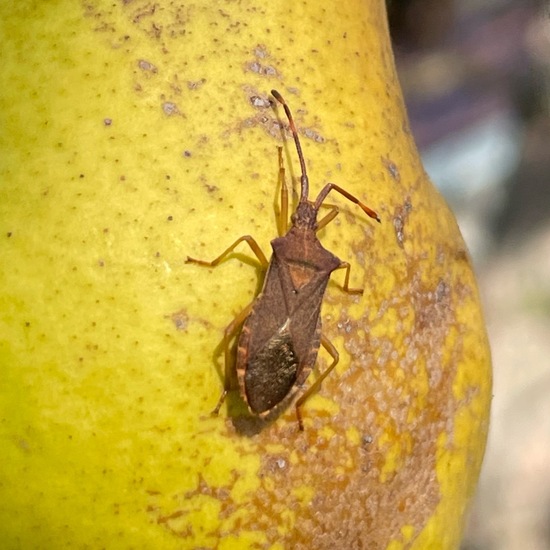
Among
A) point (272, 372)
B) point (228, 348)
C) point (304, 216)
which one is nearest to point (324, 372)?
point (272, 372)

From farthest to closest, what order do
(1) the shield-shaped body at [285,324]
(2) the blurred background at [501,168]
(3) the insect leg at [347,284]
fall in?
(2) the blurred background at [501,168]
(3) the insect leg at [347,284]
(1) the shield-shaped body at [285,324]

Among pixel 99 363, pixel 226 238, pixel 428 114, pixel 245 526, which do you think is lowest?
pixel 245 526

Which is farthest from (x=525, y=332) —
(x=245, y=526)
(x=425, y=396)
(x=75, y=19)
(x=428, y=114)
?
(x=75, y=19)

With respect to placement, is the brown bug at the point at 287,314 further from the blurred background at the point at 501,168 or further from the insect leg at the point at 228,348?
the blurred background at the point at 501,168

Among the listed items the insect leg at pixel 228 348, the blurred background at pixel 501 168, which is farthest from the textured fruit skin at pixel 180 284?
the blurred background at pixel 501 168

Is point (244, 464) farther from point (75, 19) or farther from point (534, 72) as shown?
point (534, 72)

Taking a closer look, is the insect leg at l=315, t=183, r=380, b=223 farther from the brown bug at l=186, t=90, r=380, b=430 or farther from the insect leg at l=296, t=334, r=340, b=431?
the insect leg at l=296, t=334, r=340, b=431
